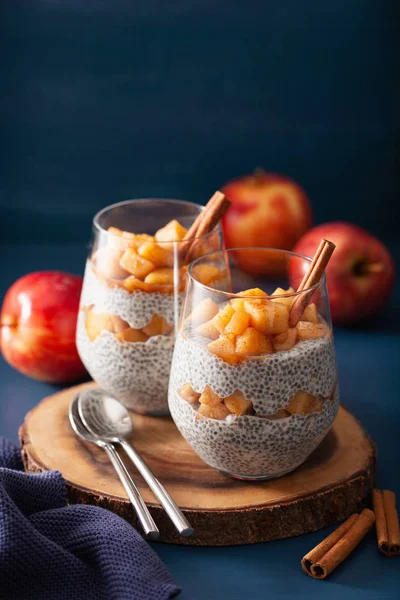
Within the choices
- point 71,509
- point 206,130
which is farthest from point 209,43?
point 71,509

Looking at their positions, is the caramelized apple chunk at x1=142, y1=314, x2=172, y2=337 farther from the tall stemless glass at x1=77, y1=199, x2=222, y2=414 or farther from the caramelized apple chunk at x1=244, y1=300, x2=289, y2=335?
the caramelized apple chunk at x1=244, y1=300, x2=289, y2=335

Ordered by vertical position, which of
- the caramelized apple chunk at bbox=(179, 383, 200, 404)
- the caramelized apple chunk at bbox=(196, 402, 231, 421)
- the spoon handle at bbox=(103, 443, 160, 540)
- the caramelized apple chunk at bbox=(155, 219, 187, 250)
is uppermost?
the caramelized apple chunk at bbox=(155, 219, 187, 250)

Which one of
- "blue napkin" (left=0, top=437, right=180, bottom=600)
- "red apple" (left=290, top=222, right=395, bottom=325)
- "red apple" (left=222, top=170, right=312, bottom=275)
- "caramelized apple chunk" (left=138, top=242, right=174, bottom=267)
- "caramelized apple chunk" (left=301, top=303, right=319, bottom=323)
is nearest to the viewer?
"blue napkin" (left=0, top=437, right=180, bottom=600)

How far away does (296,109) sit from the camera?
2039mm

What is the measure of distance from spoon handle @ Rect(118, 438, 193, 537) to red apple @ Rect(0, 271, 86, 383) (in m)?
0.33

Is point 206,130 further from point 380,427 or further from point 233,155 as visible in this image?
point 380,427

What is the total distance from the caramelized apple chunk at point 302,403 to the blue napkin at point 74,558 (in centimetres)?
24

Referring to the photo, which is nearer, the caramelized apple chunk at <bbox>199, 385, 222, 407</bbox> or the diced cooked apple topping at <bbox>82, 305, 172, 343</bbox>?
the caramelized apple chunk at <bbox>199, 385, 222, 407</bbox>

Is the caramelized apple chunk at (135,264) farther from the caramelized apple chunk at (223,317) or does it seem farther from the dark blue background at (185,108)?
the dark blue background at (185,108)

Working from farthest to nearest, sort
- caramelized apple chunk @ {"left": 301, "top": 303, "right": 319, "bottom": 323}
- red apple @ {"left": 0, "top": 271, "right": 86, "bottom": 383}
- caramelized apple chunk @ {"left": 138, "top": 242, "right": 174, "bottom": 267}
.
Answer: red apple @ {"left": 0, "top": 271, "right": 86, "bottom": 383}
caramelized apple chunk @ {"left": 138, "top": 242, "right": 174, "bottom": 267}
caramelized apple chunk @ {"left": 301, "top": 303, "right": 319, "bottom": 323}

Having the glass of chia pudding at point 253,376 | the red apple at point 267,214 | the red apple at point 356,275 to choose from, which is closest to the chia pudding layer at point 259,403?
the glass of chia pudding at point 253,376

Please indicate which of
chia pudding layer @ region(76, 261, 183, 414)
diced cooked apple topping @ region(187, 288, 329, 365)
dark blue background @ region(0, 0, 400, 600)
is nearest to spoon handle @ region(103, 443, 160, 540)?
chia pudding layer @ region(76, 261, 183, 414)

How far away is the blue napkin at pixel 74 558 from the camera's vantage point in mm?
938

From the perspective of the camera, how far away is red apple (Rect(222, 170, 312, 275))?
6.27 ft
